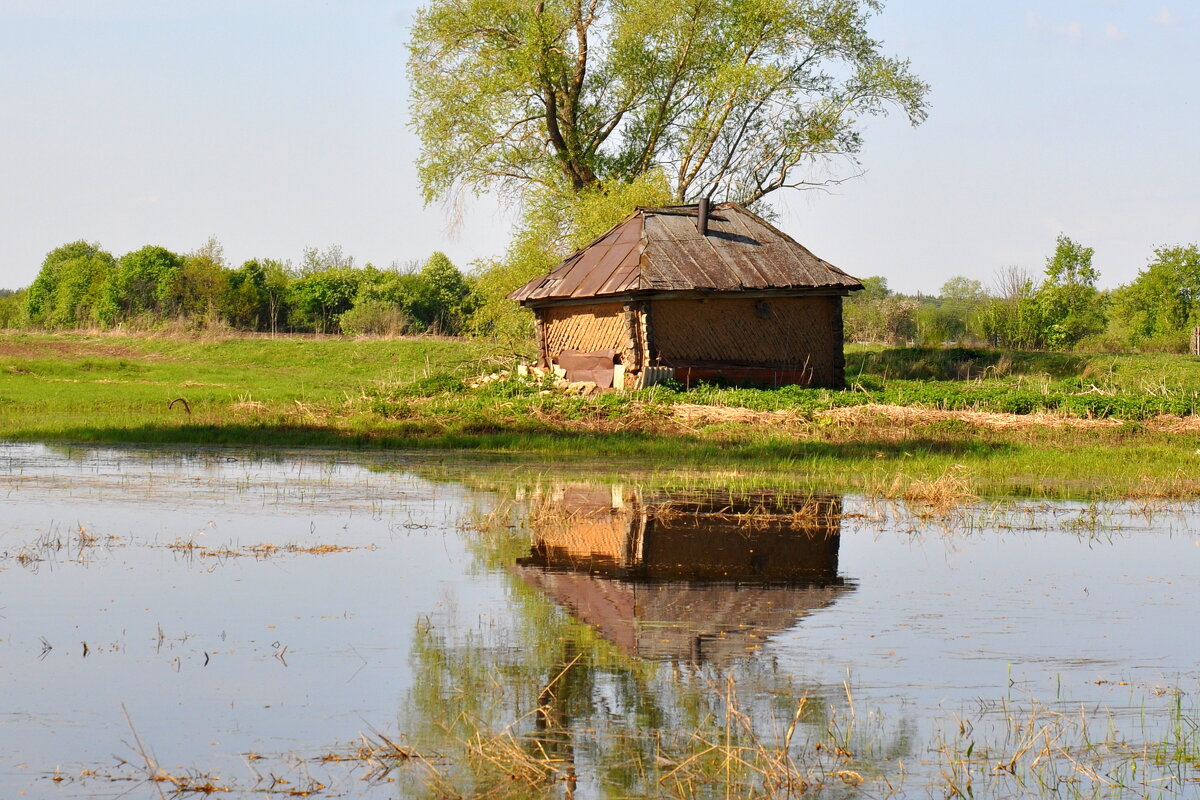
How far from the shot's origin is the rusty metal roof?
97.2ft

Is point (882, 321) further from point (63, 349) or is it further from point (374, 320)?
point (63, 349)

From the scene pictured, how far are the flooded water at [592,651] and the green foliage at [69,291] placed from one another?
2393 inches

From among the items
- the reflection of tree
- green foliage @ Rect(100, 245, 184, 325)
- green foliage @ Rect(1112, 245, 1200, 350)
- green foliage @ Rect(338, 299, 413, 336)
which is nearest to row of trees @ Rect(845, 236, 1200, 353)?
green foliage @ Rect(1112, 245, 1200, 350)

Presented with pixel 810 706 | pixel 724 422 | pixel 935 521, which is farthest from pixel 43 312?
pixel 810 706

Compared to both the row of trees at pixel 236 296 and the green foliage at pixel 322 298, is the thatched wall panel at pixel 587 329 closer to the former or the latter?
the row of trees at pixel 236 296

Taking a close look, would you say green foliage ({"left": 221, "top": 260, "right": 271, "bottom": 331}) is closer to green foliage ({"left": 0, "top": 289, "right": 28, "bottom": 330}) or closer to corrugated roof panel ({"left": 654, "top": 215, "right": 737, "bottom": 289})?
green foliage ({"left": 0, "top": 289, "right": 28, "bottom": 330})

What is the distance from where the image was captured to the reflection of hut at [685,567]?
8.58m

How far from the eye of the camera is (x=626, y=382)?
2898 centimetres

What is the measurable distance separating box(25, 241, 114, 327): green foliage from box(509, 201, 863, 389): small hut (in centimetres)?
4385

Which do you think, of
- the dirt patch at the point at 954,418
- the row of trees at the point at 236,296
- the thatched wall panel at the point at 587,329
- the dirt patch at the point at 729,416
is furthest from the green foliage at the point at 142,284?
→ the dirt patch at the point at 954,418

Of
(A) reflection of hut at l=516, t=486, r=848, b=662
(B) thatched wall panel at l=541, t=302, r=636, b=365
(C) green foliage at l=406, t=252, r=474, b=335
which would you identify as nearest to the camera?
(A) reflection of hut at l=516, t=486, r=848, b=662

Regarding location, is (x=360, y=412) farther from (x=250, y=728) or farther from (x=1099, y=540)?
(x=250, y=728)

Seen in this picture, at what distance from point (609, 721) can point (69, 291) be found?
79.4 metres

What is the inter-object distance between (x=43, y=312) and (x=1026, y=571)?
80675 mm
